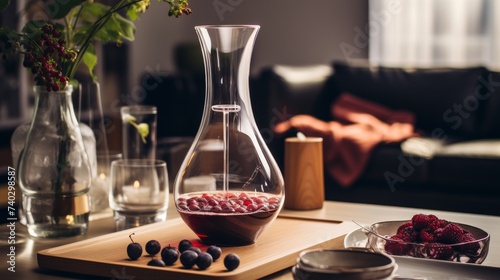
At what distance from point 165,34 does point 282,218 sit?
15.2 ft

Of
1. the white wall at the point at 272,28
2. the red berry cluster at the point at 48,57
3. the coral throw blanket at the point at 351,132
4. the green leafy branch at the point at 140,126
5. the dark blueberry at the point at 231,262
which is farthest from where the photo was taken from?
the white wall at the point at 272,28

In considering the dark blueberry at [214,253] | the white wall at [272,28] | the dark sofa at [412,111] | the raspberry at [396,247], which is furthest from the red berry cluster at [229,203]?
the white wall at [272,28]

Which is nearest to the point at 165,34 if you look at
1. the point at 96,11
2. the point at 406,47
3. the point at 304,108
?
the point at 406,47

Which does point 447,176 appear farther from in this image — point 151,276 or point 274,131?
point 151,276

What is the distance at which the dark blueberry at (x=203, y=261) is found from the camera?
1103 millimetres

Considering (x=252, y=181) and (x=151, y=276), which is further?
(x=252, y=181)

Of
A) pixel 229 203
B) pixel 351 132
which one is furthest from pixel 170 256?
pixel 351 132

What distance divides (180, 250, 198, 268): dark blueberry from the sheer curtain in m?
3.76

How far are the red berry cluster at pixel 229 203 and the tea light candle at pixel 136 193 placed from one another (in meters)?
0.26

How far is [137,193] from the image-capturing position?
1.55m

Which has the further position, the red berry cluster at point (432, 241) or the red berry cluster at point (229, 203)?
the red berry cluster at point (229, 203)

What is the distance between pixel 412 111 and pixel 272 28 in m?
1.82

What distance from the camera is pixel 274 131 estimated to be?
3.58m

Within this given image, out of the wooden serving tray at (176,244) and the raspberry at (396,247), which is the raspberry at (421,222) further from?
the wooden serving tray at (176,244)
